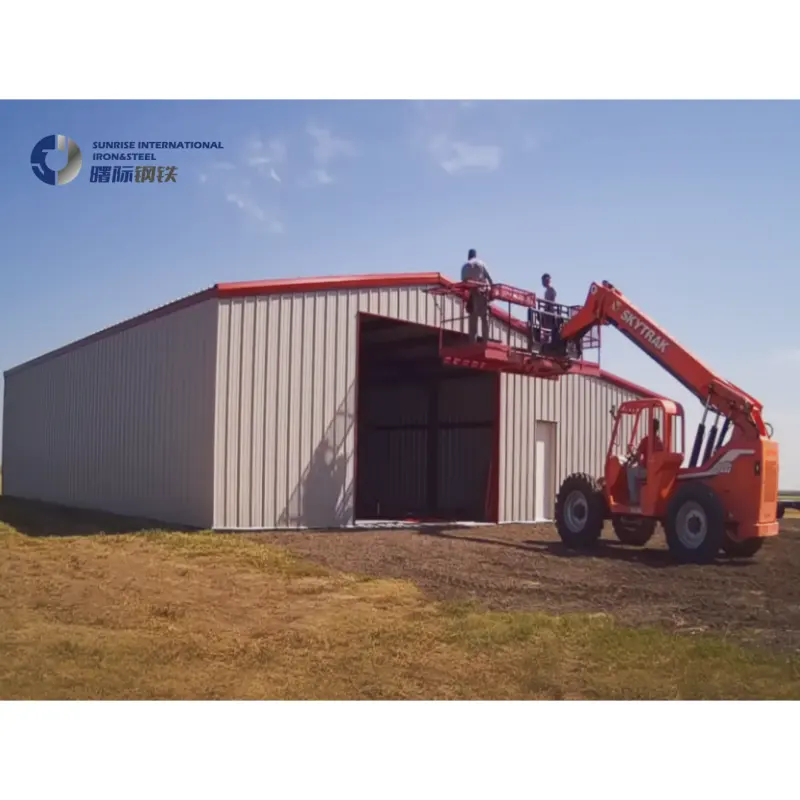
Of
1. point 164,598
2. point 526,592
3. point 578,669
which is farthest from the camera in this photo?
point 526,592

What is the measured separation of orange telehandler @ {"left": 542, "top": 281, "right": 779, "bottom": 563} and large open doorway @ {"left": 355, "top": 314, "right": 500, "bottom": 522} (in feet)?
15.6

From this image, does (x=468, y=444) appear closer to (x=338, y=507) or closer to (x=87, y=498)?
(x=338, y=507)

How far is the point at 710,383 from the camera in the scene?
46.6ft

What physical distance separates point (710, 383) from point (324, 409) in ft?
22.3

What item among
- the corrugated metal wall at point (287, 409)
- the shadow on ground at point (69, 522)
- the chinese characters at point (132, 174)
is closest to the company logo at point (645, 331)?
the corrugated metal wall at point (287, 409)

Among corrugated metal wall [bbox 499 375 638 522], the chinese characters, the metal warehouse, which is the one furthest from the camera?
corrugated metal wall [bbox 499 375 638 522]

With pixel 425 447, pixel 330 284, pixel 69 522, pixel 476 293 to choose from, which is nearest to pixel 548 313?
pixel 476 293

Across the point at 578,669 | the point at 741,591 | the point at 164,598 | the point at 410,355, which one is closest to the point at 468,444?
the point at 410,355

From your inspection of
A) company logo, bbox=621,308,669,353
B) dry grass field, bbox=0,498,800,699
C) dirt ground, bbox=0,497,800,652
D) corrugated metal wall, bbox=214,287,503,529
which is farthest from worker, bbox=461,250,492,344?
dry grass field, bbox=0,498,800,699

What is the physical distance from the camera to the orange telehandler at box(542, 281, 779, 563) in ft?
44.8

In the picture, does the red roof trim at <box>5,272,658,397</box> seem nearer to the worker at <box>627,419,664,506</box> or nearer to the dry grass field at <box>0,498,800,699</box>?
the worker at <box>627,419,664,506</box>

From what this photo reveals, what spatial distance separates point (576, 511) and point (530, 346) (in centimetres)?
329

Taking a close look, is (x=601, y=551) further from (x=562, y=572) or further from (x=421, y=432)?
(x=421, y=432)

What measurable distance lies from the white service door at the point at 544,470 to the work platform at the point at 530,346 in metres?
4.27
